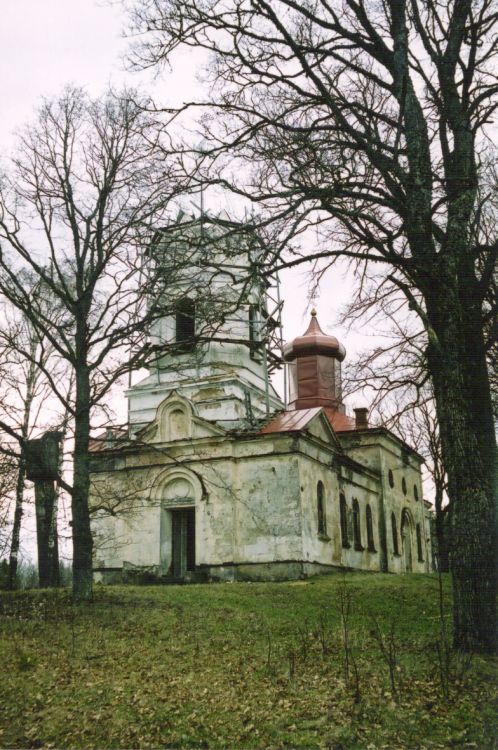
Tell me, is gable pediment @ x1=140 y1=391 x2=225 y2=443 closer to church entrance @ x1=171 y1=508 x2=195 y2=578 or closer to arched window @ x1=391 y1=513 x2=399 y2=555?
church entrance @ x1=171 y1=508 x2=195 y2=578

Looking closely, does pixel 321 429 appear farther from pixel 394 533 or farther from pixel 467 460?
pixel 467 460

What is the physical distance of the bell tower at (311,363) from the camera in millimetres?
35469

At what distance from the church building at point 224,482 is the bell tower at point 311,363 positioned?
5617mm

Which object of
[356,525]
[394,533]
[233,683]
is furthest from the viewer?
[394,533]

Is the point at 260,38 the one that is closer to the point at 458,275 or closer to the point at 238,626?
the point at 458,275

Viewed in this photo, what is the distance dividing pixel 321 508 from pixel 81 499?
38.0ft

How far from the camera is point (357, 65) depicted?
1164 cm

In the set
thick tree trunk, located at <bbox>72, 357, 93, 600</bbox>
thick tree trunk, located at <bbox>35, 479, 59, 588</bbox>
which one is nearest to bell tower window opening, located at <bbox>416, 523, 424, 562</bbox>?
thick tree trunk, located at <bbox>35, 479, 59, 588</bbox>

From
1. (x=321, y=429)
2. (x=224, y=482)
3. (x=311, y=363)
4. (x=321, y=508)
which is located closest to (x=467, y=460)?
(x=224, y=482)

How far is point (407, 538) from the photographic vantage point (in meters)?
36.4

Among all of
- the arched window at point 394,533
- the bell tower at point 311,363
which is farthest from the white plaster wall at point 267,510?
the arched window at point 394,533

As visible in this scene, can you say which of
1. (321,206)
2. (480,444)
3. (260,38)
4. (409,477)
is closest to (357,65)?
(260,38)

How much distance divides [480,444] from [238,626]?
5.78 m

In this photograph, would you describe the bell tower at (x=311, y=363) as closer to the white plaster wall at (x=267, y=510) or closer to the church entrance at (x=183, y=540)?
the church entrance at (x=183, y=540)
